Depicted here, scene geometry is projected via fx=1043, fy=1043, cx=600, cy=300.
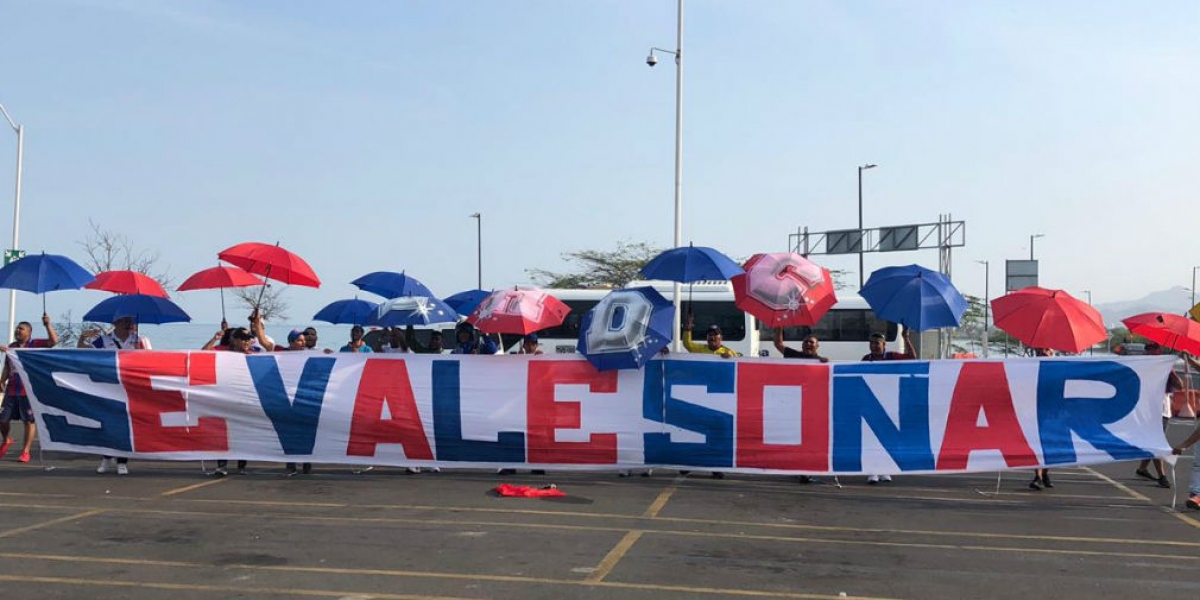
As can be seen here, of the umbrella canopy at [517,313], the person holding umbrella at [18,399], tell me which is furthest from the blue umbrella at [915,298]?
the person holding umbrella at [18,399]

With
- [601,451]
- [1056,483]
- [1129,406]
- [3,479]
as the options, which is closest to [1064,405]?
[1129,406]

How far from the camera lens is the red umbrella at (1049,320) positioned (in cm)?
1115

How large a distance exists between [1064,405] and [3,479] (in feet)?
39.5

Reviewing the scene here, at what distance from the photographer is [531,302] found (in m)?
13.7

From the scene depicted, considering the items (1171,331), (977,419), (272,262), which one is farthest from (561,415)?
(1171,331)

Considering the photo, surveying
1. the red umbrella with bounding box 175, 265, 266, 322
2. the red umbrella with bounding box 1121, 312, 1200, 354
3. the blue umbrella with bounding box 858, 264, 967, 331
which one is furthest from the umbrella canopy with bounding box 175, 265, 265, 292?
the red umbrella with bounding box 1121, 312, 1200, 354

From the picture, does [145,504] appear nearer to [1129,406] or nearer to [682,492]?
[682,492]

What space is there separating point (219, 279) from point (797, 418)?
325 inches

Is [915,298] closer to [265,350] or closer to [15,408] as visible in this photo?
[265,350]

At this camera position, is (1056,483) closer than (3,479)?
No

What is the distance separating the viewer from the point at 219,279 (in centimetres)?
1469

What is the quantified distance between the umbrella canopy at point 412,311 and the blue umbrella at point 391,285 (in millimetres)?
132

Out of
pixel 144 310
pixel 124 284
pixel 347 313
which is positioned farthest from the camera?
pixel 347 313

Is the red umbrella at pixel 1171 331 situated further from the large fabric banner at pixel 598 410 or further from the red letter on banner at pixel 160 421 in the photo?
the red letter on banner at pixel 160 421
